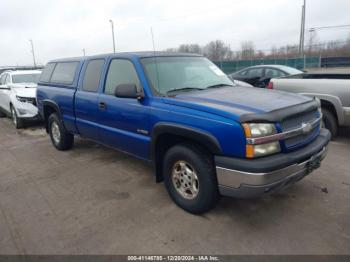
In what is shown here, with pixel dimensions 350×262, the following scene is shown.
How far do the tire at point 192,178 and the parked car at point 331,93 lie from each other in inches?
146

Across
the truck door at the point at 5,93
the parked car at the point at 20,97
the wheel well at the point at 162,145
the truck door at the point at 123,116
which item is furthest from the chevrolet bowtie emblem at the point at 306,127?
the truck door at the point at 5,93

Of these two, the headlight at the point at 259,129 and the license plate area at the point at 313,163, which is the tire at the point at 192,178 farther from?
the license plate area at the point at 313,163

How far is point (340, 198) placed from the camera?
3576 mm

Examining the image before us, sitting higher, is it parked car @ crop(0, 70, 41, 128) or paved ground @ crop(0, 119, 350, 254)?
parked car @ crop(0, 70, 41, 128)

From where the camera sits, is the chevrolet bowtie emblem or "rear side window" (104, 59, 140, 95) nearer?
the chevrolet bowtie emblem

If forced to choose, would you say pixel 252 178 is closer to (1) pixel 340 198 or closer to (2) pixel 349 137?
(1) pixel 340 198

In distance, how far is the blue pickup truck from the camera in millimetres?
2684

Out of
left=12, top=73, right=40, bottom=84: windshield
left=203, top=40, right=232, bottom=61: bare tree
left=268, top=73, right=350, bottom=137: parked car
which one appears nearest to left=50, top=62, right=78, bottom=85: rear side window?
left=12, top=73, right=40, bottom=84: windshield

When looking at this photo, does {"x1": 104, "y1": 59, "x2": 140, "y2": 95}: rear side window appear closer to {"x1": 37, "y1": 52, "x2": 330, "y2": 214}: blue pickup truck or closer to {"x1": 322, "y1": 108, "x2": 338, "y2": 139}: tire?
{"x1": 37, "y1": 52, "x2": 330, "y2": 214}: blue pickup truck

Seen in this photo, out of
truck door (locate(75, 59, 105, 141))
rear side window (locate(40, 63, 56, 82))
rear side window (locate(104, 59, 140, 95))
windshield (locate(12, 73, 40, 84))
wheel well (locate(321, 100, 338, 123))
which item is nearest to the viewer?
rear side window (locate(104, 59, 140, 95))

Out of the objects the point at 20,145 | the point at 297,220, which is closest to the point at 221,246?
the point at 297,220

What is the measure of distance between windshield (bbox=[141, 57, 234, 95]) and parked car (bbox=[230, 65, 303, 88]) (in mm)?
6976

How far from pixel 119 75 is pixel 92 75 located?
0.75 meters

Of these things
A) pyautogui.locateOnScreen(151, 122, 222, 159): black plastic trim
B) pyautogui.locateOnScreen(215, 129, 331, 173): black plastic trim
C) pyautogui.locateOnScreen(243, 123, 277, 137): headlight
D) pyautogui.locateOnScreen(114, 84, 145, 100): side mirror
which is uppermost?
pyautogui.locateOnScreen(114, 84, 145, 100): side mirror
